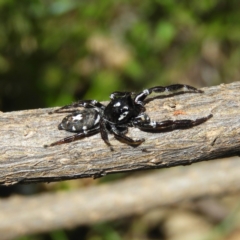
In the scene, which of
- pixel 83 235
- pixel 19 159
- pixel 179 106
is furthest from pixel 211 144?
pixel 83 235

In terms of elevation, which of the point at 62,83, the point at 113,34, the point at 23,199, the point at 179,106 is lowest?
the point at 179,106

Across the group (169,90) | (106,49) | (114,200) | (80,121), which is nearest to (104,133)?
(80,121)

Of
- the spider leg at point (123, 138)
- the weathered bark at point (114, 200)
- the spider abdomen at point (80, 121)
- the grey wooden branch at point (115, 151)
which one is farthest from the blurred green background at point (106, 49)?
the grey wooden branch at point (115, 151)

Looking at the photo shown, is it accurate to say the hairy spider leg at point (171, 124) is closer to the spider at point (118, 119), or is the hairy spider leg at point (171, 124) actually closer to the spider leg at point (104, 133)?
the spider at point (118, 119)

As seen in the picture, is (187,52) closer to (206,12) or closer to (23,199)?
(206,12)

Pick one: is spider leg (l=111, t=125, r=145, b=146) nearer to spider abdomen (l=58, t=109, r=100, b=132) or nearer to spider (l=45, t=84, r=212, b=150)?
spider (l=45, t=84, r=212, b=150)

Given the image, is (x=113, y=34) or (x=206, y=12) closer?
(x=206, y=12)
